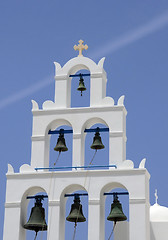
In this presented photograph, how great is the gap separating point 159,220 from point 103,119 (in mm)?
5555

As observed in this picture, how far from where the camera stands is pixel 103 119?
3066 centimetres

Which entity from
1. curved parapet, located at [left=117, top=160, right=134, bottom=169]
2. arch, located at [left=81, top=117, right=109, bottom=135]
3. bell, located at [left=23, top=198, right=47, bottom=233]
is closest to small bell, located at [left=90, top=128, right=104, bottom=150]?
arch, located at [left=81, top=117, right=109, bottom=135]

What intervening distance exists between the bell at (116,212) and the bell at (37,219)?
2.22 meters

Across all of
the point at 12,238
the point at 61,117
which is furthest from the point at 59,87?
the point at 12,238

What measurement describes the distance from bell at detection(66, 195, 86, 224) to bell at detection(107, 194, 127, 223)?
3.18 feet

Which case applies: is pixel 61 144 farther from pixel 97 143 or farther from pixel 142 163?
pixel 142 163

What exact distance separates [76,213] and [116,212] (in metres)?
1.35

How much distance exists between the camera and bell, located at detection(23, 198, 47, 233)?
29875 mm

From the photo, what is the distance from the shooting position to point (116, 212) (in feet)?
97.7

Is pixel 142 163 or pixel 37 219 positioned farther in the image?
pixel 37 219

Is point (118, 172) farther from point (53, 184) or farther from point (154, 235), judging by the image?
point (154, 235)

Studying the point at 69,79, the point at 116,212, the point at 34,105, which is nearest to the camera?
the point at 116,212

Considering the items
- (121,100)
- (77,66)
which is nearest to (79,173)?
(121,100)

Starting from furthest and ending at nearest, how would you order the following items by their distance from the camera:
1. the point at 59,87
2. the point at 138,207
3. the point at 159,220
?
the point at 159,220, the point at 59,87, the point at 138,207
